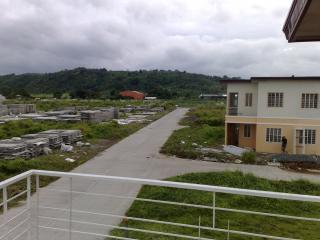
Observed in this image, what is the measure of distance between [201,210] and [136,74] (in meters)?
126

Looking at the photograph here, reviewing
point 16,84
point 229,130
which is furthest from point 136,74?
point 229,130

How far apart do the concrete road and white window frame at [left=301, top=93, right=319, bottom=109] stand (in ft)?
21.7

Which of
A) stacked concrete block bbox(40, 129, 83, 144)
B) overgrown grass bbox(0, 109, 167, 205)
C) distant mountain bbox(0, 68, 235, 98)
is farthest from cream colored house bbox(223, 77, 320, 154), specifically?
distant mountain bbox(0, 68, 235, 98)

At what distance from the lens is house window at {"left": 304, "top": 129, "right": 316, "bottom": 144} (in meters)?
24.2

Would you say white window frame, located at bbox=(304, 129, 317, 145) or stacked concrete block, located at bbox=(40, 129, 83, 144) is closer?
stacked concrete block, located at bbox=(40, 129, 83, 144)

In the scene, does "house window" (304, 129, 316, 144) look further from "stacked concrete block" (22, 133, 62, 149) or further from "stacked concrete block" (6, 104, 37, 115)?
"stacked concrete block" (6, 104, 37, 115)

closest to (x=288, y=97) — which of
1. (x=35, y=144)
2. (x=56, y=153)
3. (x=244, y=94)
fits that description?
(x=244, y=94)

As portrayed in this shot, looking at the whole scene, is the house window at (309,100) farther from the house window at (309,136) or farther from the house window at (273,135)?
the house window at (273,135)

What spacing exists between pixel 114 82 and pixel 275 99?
10224 centimetres

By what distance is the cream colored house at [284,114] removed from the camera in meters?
24.2

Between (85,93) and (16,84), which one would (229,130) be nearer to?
(85,93)

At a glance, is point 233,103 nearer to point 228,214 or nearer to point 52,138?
point 52,138

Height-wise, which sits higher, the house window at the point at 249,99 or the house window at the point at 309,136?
the house window at the point at 249,99

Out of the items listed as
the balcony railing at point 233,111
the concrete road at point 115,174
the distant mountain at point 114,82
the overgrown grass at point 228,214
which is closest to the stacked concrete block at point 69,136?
the concrete road at point 115,174
